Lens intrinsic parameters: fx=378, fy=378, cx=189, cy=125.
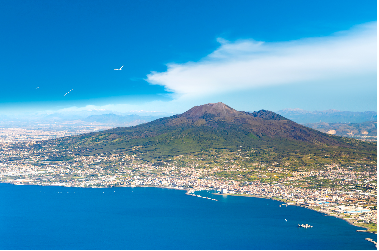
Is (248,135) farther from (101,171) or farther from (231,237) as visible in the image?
(231,237)

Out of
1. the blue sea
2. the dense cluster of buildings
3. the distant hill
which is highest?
the distant hill

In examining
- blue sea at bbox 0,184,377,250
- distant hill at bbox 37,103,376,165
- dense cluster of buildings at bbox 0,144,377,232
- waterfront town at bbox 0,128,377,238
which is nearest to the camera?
blue sea at bbox 0,184,377,250

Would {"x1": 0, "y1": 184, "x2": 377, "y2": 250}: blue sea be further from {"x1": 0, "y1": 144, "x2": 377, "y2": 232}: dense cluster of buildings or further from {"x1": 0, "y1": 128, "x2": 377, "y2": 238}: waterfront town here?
{"x1": 0, "y1": 144, "x2": 377, "y2": 232}: dense cluster of buildings

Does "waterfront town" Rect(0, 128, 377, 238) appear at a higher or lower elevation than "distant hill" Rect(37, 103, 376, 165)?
lower

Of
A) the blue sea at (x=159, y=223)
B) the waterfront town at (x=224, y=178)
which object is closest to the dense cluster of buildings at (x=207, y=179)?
the waterfront town at (x=224, y=178)

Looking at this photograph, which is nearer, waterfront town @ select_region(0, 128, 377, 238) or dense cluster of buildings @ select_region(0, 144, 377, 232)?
dense cluster of buildings @ select_region(0, 144, 377, 232)

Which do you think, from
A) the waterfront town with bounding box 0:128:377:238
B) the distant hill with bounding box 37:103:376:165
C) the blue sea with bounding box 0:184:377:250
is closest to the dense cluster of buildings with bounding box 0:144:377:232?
the waterfront town with bounding box 0:128:377:238

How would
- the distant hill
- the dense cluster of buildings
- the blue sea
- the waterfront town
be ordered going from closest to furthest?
the blue sea < the dense cluster of buildings < the waterfront town < the distant hill
